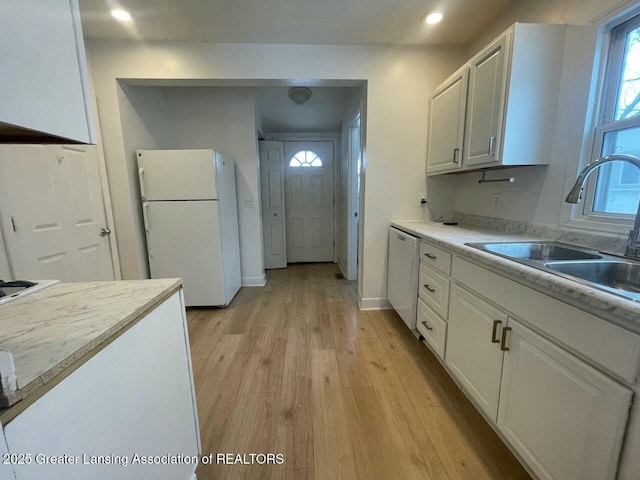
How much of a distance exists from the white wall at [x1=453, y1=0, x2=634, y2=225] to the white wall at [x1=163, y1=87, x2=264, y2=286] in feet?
8.62

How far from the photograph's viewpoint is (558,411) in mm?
910

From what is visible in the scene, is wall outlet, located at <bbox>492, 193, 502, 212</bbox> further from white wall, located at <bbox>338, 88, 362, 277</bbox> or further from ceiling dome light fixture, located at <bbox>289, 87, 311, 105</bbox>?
ceiling dome light fixture, located at <bbox>289, 87, 311, 105</bbox>

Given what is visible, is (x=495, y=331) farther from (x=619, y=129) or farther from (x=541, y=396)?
(x=619, y=129)

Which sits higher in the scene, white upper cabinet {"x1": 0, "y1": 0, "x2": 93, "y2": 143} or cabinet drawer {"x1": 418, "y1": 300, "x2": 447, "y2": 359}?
white upper cabinet {"x1": 0, "y1": 0, "x2": 93, "y2": 143}

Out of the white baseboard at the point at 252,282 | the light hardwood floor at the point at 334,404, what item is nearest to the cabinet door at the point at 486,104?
Result: the light hardwood floor at the point at 334,404

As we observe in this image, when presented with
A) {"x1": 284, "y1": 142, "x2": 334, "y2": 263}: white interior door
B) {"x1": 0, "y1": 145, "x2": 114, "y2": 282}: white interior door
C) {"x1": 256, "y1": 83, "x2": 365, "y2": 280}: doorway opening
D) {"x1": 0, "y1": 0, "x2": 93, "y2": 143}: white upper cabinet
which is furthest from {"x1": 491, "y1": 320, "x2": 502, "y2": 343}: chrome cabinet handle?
{"x1": 284, "y1": 142, "x2": 334, "y2": 263}: white interior door

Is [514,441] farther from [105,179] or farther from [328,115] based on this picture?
[328,115]

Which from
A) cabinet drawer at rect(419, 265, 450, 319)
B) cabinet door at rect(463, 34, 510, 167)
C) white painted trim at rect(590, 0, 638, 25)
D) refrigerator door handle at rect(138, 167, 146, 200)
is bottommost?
cabinet drawer at rect(419, 265, 450, 319)

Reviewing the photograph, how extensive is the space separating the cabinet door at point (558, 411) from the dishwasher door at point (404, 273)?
958 millimetres

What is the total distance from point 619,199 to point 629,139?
296 millimetres

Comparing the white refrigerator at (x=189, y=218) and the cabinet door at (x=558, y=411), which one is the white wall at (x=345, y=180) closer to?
the white refrigerator at (x=189, y=218)

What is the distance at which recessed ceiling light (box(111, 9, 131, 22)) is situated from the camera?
76.2 inches

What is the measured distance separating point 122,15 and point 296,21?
4.22 ft

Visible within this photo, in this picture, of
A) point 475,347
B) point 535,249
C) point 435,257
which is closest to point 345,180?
point 435,257
